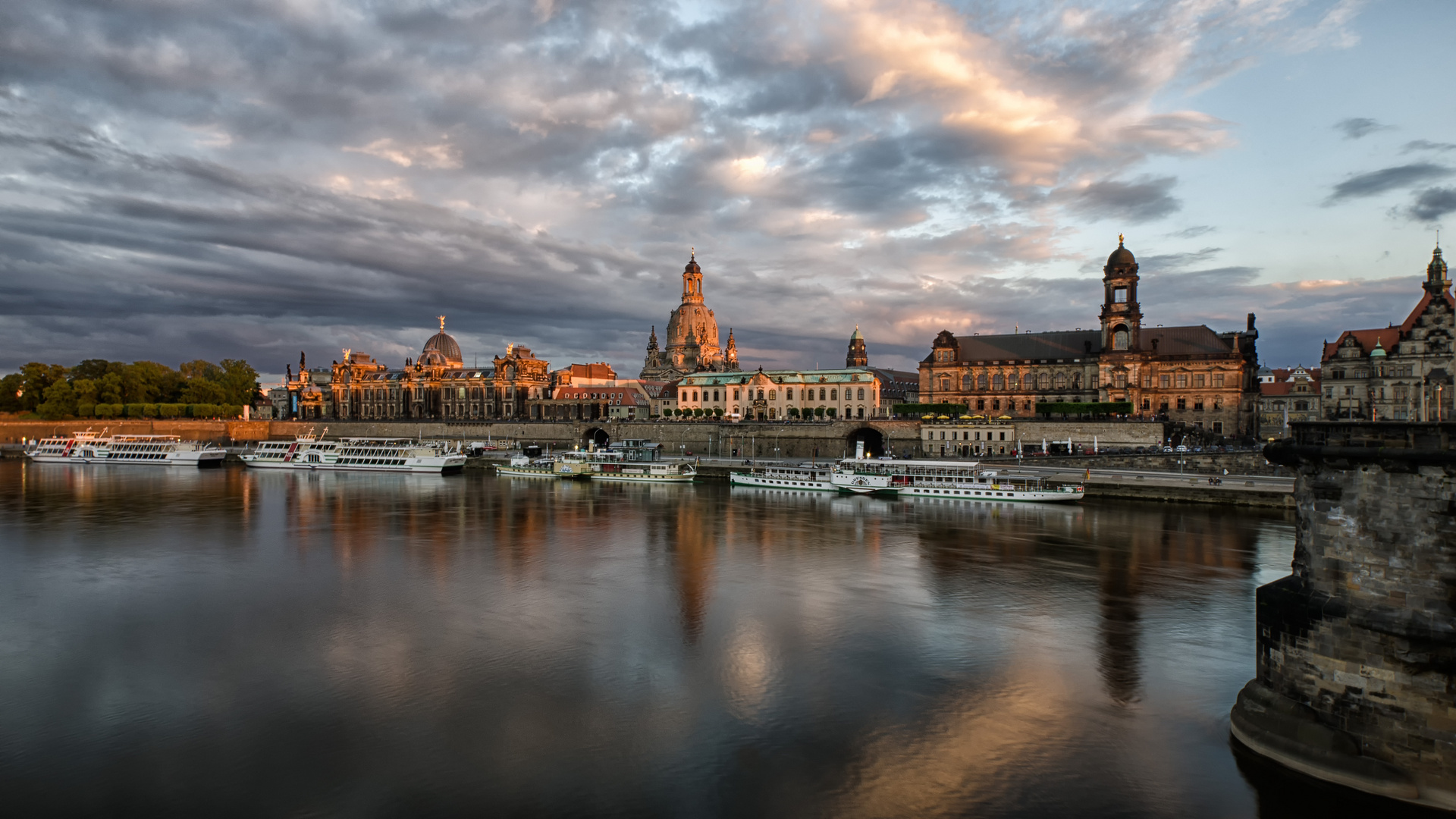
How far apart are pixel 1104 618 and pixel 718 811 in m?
13.4

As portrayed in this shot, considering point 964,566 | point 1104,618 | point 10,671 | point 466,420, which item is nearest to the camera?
point 10,671

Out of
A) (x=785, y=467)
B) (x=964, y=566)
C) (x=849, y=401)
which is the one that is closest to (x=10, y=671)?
(x=964, y=566)

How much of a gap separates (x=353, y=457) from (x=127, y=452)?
81.9 ft

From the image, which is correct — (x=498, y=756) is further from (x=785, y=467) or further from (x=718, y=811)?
(x=785, y=467)

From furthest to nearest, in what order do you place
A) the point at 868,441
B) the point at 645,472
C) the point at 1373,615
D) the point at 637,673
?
the point at 868,441
the point at 645,472
the point at 637,673
the point at 1373,615

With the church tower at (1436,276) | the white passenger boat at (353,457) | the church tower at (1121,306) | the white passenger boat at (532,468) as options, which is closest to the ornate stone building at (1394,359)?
the church tower at (1436,276)

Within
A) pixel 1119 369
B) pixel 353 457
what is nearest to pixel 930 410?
pixel 1119 369

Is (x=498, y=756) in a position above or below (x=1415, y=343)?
below

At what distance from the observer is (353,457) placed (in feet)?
230

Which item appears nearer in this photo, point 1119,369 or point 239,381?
point 1119,369

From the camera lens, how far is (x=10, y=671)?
1659 centimetres

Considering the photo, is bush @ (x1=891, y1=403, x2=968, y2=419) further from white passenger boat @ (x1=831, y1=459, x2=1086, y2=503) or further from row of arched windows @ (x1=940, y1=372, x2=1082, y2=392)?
white passenger boat @ (x1=831, y1=459, x2=1086, y2=503)

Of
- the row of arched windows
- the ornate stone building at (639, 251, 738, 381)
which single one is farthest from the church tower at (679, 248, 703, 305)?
the row of arched windows

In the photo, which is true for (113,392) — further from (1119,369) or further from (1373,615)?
(1373,615)
